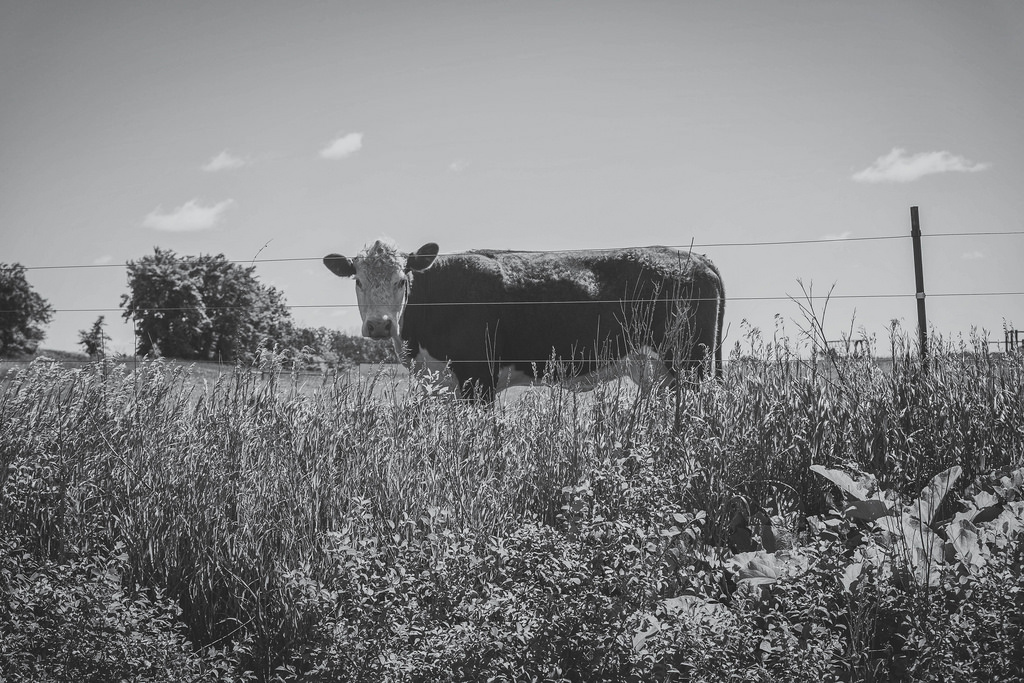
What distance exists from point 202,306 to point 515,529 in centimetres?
1677

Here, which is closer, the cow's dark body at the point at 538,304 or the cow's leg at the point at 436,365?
the cow's leg at the point at 436,365

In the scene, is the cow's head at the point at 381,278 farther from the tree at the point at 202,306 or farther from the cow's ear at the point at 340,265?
the tree at the point at 202,306

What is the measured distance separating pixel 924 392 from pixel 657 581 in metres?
2.82

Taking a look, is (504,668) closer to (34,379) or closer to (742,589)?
(742,589)

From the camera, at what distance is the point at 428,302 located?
338 inches

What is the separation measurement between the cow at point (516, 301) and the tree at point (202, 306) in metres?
10.8

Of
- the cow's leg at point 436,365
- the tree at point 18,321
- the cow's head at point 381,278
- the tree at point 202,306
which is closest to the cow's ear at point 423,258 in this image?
the cow's head at point 381,278

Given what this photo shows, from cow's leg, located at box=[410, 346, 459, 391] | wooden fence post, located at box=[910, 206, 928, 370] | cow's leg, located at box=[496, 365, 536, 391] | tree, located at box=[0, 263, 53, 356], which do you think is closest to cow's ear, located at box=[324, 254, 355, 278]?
cow's leg, located at box=[410, 346, 459, 391]

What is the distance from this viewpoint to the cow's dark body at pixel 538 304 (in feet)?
27.3

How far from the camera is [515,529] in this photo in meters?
3.76

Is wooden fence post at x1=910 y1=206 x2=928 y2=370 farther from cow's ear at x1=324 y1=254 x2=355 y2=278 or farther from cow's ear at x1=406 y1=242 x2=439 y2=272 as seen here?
cow's ear at x1=324 y1=254 x2=355 y2=278

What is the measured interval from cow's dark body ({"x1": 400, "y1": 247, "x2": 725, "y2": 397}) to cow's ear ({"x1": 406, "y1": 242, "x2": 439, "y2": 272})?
0.25 metres

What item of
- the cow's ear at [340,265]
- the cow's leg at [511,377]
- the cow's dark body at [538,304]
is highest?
the cow's ear at [340,265]

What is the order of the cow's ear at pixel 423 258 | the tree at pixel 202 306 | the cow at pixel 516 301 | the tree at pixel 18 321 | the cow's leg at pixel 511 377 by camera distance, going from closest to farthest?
the cow at pixel 516 301
the cow's ear at pixel 423 258
the cow's leg at pixel 511 377
the tree at pixel 202 306
the tree at pixel 18 321
